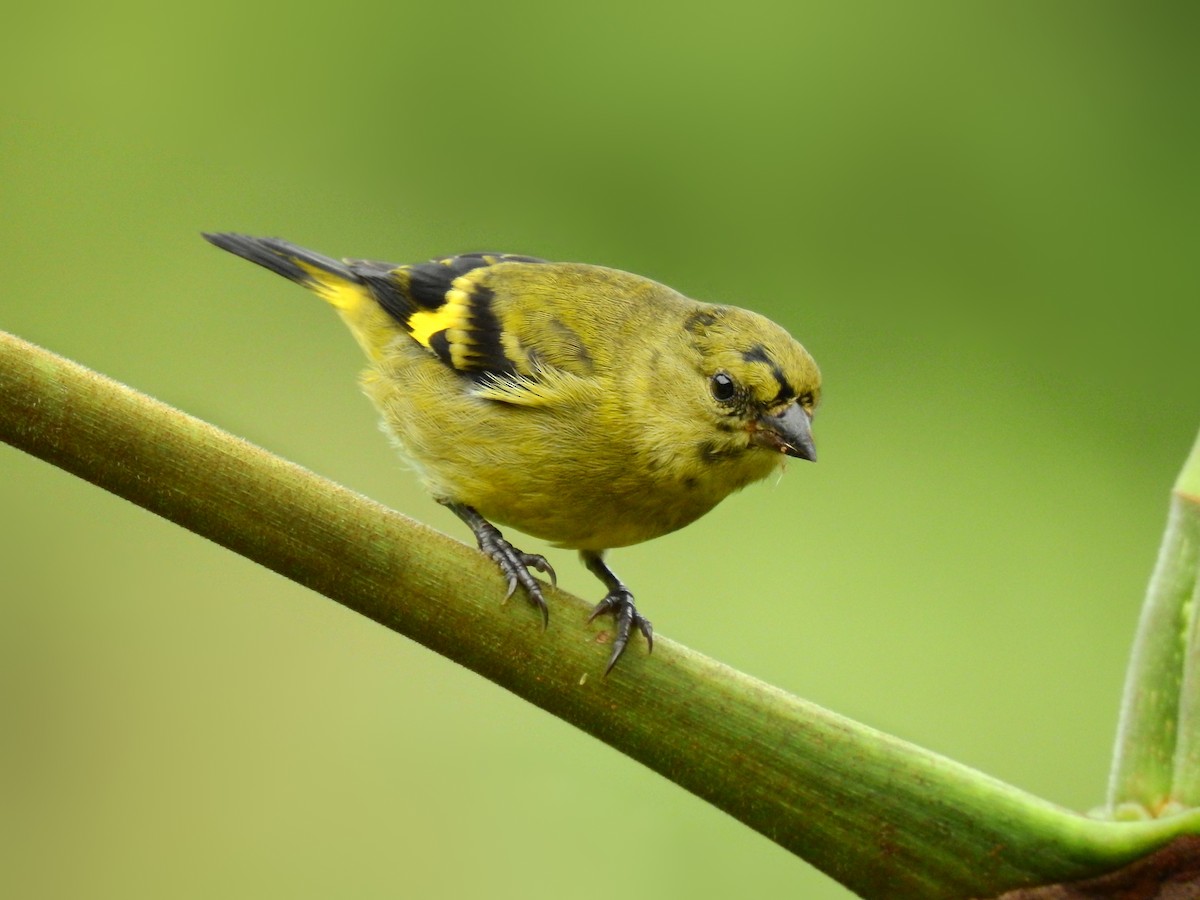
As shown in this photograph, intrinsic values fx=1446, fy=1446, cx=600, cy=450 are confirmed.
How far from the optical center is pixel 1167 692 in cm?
93

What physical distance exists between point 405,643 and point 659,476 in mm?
491

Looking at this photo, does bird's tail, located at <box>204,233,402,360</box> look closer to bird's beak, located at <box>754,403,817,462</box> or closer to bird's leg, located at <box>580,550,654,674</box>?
bird's leg, located at <box>580,550,654,674</box>

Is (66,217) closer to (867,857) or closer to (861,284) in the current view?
(861,284)

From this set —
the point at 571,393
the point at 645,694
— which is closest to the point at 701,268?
the point at 571,393

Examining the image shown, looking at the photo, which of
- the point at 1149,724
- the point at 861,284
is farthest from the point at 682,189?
the point at 1149,724

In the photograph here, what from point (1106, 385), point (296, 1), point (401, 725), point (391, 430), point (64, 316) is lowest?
point (401, 725)

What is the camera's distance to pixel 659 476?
1824mm

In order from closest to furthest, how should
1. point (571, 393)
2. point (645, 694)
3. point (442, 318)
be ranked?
point (645, 694), point (571, 393), point (442, 318)

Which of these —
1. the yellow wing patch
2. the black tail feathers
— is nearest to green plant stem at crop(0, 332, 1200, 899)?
the black tail feathers

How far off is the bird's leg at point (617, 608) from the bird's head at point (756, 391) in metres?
0.24

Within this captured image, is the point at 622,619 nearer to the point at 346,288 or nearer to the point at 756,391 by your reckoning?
the point at 756,391

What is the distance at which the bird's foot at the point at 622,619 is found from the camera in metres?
0.94

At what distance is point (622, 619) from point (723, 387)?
61 centimetres

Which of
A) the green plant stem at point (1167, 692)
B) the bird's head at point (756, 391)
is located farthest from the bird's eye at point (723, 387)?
the green plant stem at point (1167, 692)
